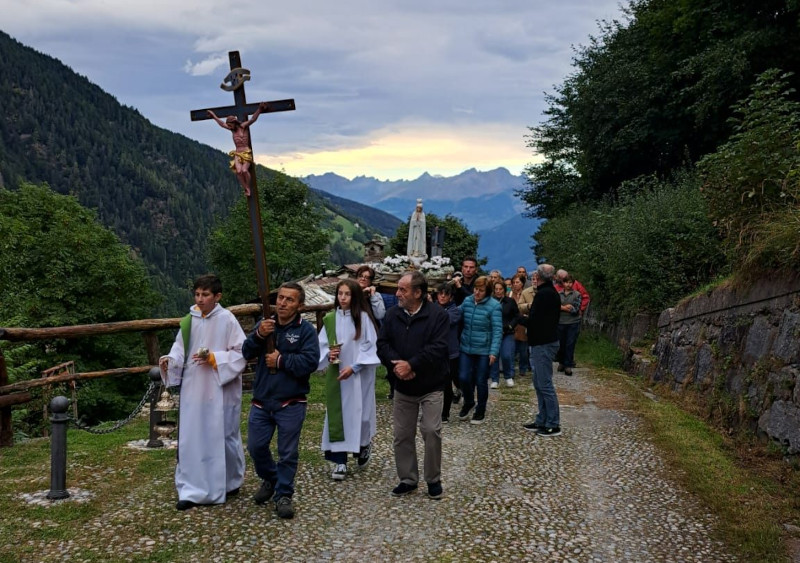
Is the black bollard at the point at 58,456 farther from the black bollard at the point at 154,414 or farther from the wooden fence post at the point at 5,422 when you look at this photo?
the wooden fence post at the point at 5,422

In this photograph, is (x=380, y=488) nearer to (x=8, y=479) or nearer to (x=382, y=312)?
(x=382, y=312)

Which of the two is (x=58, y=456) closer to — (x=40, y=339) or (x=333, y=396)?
(x=333, y=396)

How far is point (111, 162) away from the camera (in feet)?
465

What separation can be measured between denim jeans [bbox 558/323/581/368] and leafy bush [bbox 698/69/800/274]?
345 cm

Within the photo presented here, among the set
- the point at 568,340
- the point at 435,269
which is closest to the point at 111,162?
the point at 435,269

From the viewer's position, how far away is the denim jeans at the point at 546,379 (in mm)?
8156

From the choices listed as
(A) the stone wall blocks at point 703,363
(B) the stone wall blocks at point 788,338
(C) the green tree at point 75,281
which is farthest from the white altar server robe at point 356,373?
(C) the green tree at point 75,281

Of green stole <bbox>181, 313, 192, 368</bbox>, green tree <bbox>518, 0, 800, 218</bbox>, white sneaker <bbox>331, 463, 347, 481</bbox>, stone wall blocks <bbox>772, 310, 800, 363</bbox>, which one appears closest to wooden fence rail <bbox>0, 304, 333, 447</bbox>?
green stole <bbox>181, 313, 192, 368</bbox>

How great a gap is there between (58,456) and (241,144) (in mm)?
2922

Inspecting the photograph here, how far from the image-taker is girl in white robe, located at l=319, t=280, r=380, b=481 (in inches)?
259

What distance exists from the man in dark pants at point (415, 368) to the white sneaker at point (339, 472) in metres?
0.63

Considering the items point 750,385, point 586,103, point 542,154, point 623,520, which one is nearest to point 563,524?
point 623,520

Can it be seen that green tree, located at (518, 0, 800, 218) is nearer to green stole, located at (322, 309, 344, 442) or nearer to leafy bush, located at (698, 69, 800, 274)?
leafy bush, located at (698, 69, 800, 274)

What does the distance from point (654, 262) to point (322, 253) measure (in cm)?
4814
